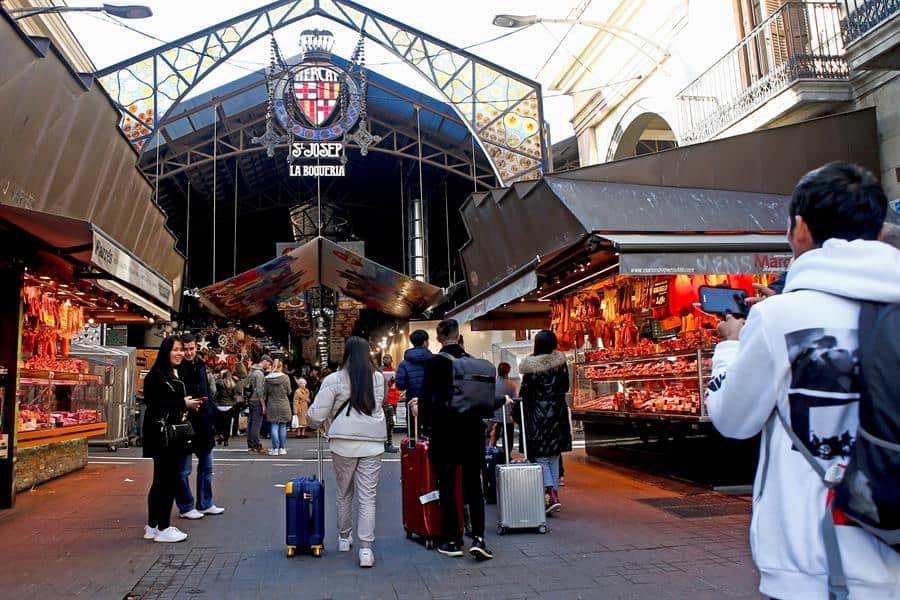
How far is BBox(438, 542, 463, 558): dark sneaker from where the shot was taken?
5.66m

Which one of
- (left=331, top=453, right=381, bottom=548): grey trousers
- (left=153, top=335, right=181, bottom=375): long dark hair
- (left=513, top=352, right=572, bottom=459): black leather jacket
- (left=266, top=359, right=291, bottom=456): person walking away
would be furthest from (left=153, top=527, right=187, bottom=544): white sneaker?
(left=266, top=359, right=291, bottom=456): person walking away

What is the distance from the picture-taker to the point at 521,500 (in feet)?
21.3

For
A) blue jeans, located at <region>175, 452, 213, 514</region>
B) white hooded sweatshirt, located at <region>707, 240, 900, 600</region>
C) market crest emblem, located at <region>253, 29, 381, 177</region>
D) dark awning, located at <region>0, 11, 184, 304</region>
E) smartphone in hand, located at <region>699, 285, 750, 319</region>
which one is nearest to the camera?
white hooded sweatshirt, located at <region>707, 240, 900, 600</region>

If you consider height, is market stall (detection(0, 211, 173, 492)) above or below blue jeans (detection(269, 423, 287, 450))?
above

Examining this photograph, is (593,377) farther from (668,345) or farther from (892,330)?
→ (892,330)

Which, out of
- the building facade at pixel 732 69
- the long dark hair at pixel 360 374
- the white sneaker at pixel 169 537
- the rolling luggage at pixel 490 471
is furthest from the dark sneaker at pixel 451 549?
the building facade at pixel 732 69

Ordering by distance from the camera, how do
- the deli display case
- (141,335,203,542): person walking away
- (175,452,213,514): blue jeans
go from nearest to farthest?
(141,335,203,542): person walking away < (175,452,213,514): blue jeans < the deli display case

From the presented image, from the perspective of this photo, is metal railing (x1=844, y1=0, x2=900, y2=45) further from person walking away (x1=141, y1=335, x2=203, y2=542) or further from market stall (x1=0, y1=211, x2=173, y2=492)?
market stall (x1=0, y1=211, x2=173, y2=492)

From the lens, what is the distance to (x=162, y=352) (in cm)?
641

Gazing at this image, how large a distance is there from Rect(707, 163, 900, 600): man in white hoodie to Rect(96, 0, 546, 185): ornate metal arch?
1525 centimetres

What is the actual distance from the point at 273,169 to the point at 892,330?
1112 inches

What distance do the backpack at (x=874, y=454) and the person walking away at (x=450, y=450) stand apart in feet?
→ 13.9

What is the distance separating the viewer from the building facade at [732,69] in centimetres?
911

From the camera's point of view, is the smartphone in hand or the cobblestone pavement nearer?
the smartphone in hand
